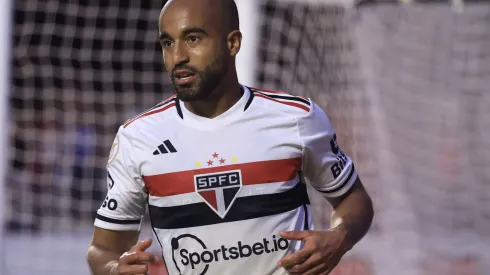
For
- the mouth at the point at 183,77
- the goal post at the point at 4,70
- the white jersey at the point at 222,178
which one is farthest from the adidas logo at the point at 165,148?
the goal post at the point at 4,70

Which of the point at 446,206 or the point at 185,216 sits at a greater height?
the point at 185,216

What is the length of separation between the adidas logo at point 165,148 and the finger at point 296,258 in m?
0.53

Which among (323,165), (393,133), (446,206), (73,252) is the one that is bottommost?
(73,252)

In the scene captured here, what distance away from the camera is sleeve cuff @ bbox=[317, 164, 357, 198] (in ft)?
10.6

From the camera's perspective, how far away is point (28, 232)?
658 centimetres

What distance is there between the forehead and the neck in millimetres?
202

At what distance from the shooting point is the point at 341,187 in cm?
323

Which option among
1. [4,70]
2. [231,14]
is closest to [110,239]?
[231,14]

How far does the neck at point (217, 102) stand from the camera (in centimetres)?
312

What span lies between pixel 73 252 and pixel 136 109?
1176 millimetres

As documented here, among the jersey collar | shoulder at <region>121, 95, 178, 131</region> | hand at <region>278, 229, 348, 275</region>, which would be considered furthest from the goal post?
hand at <region>278, 229, 348, 275</region>

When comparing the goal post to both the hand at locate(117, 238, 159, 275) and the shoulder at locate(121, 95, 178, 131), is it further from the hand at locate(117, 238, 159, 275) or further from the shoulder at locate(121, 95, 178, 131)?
the hand at locate(117, 238, 159, 275)

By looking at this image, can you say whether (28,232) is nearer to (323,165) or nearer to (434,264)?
(434,264)

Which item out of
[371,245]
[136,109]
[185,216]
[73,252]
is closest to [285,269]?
[185,216]
